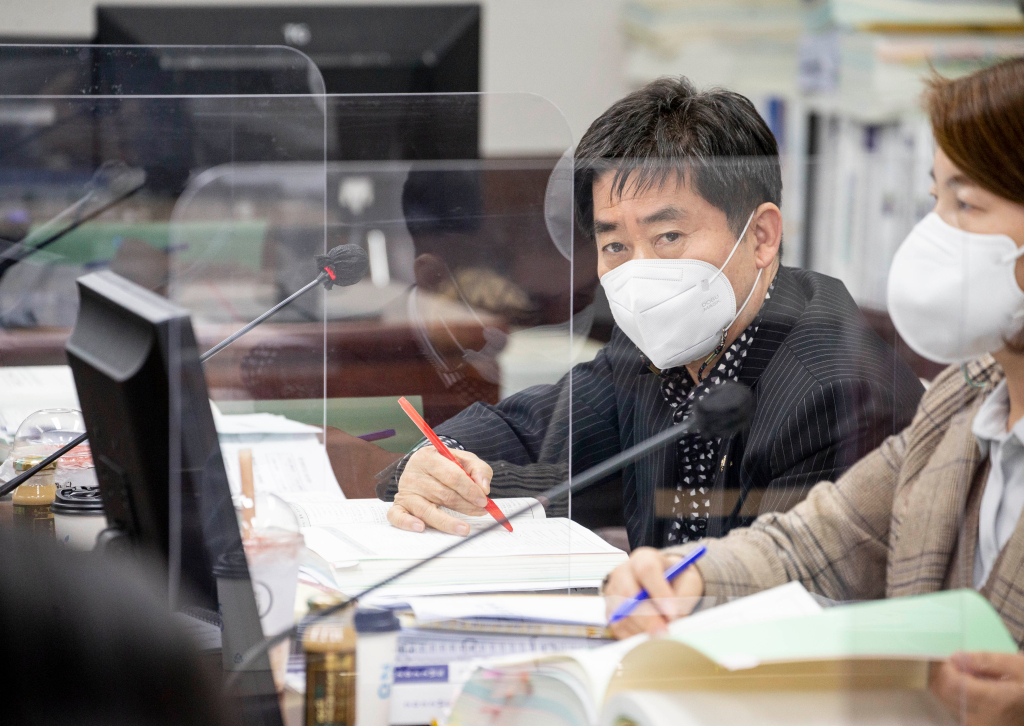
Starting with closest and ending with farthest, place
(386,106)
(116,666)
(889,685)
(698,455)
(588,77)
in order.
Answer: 1. (116,666)
2. (889,685)
3. (698,455)
4. (386,106)
5. (588,77)

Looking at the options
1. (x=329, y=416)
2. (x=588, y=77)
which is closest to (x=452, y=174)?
(x=329, y=416)

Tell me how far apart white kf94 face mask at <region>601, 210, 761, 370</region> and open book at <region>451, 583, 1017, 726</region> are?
1.19 feet

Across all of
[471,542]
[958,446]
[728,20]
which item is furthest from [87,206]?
[728,20]

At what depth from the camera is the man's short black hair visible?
1034 mm

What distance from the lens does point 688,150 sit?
41.9 inches

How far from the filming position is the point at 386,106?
1310mm

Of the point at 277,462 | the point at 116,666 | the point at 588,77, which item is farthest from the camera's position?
the point at 588,77

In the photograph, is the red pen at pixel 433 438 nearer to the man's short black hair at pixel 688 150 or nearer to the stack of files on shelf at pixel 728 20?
the man's short black hair at pixel 688 150

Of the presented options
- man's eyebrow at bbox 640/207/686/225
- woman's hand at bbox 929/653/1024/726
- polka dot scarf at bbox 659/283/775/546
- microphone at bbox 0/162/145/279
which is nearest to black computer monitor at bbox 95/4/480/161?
microphone at bbox 0/162/145/279

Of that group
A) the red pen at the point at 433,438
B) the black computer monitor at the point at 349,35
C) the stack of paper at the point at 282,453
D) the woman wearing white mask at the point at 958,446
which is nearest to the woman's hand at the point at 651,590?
the woman wearing white mask at the point at 958,446

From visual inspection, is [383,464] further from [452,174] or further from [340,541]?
[452,174]

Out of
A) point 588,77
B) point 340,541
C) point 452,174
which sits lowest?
point 340,541

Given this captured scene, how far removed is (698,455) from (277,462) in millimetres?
454

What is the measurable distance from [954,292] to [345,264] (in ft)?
2.44
